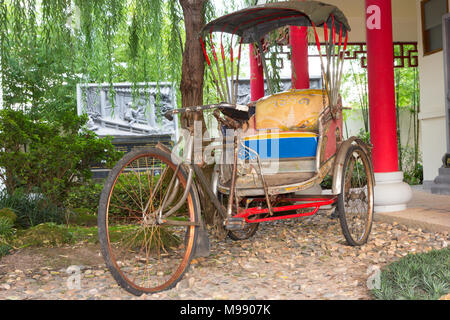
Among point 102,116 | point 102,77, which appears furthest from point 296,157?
point 102,116

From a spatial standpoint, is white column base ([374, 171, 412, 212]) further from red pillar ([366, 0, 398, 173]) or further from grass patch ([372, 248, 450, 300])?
grass patch ([372, 248, 450, 300])

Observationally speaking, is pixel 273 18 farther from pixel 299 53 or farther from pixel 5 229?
pixel 299 53

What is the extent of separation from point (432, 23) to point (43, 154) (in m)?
5.80

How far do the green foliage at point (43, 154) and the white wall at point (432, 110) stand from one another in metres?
4.79

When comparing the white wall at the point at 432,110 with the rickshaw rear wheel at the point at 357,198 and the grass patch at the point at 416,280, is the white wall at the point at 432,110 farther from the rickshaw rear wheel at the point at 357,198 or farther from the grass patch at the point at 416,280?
the grass patch at the point at 416,280

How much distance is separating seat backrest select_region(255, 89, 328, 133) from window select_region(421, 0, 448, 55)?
3633mm

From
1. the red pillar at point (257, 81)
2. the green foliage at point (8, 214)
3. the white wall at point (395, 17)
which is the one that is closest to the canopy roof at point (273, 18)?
the green foliage at point (8, 214)

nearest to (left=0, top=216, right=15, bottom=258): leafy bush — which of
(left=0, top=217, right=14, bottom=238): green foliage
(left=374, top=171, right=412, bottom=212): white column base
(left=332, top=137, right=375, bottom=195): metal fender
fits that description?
(left=0, top=217, right=14, bottom=238): green foliage

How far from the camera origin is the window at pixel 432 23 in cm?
661

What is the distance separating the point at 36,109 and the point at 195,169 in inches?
423

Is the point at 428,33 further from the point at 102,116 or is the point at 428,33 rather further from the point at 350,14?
the point at 102,116

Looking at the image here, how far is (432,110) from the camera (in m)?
6.70

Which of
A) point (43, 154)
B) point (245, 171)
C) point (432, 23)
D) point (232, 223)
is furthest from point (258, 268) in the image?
point (432, 23)

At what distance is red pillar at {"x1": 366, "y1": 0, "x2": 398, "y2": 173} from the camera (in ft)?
15.5
